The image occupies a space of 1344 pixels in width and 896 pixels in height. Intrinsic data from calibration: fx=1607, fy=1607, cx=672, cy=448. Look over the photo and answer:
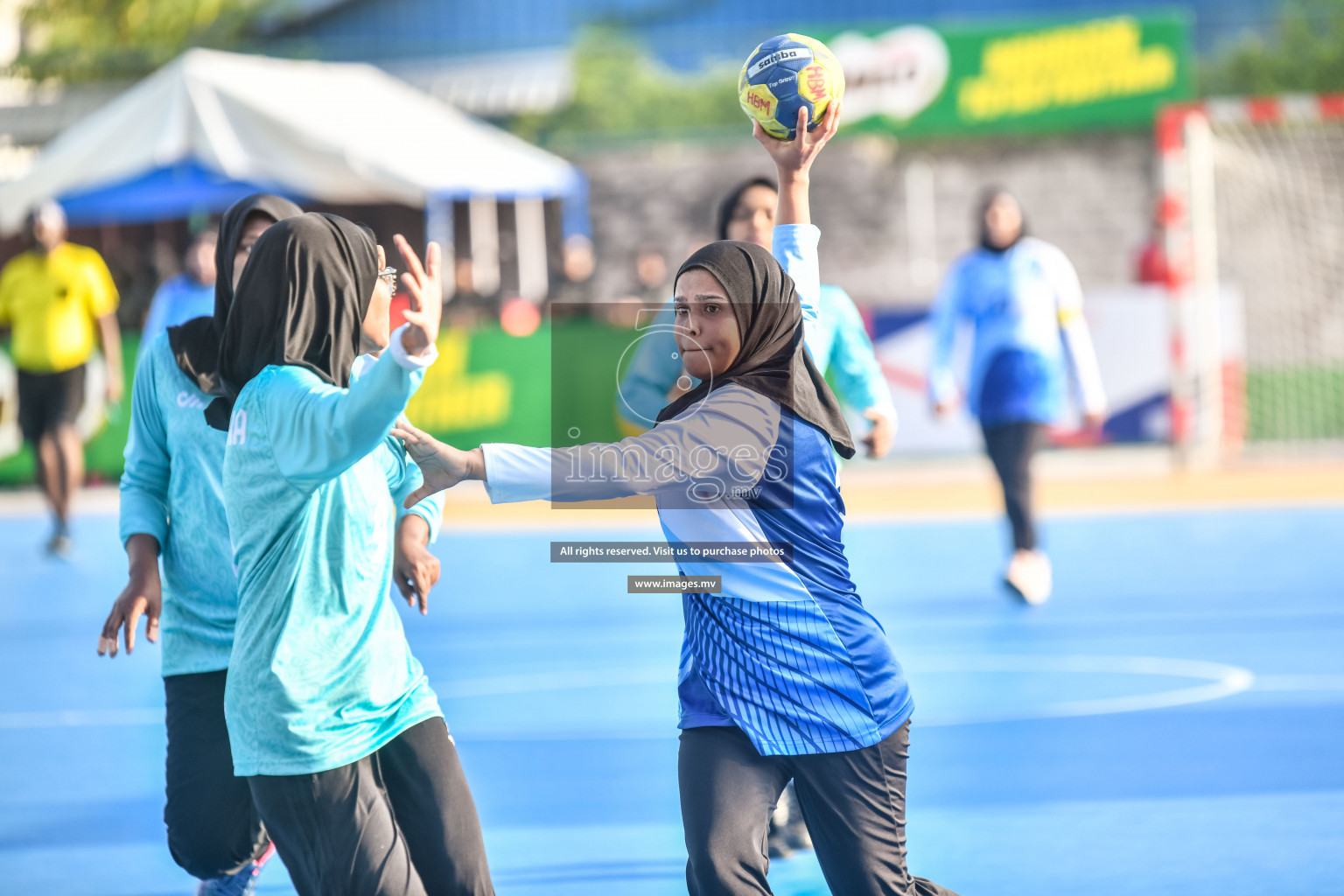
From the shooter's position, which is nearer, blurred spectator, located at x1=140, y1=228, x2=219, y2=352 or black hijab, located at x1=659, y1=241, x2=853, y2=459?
black hijab, located at x1=659, y1=241, x2=853, y2=459

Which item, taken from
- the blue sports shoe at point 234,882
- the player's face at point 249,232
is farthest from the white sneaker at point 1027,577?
the player's face at point 249,232

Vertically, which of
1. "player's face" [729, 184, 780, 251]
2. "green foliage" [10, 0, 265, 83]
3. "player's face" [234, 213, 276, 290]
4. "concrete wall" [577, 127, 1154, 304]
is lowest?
"player's face" [234, 213, 276, 290]

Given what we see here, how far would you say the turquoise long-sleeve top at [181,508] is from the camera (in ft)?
12.6

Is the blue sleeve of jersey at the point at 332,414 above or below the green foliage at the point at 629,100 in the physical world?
below

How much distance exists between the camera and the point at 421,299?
110 inches

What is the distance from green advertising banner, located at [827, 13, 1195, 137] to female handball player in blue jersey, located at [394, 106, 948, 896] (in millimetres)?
19787

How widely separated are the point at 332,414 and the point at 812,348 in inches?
77.0

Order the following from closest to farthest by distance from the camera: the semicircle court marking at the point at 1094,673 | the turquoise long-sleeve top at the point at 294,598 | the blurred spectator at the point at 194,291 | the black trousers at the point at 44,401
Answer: the turquoise long-sleeve top at the point at 294,598 < the semicircle court marking at the point at 1094,673 < the blurred spectator at the point at 194,291 < the black trousers at the point at 44,401

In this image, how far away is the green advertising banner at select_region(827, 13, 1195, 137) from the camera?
22234 mm

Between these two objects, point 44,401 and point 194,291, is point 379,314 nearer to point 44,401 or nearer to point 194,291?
point 194,291

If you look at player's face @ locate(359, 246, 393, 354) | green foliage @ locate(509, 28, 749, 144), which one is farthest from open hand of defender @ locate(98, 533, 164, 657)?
green foliage @ locate(509, 28, 749, 144)

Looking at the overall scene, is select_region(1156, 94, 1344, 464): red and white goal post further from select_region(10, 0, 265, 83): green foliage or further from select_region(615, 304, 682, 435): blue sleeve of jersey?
select_region(10, 0, 265, 83): green foliage

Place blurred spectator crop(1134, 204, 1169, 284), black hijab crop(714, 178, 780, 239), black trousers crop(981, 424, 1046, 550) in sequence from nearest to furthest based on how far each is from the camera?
black hijab crop(714, 178, 780, 239) → black trousers crop(981, 424, 1046, 550) → blurred spectator crop(1134, 204, 1169, 284)

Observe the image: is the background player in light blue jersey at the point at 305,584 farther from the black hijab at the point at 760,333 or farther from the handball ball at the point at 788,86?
the handball ball at the point at 788,86
